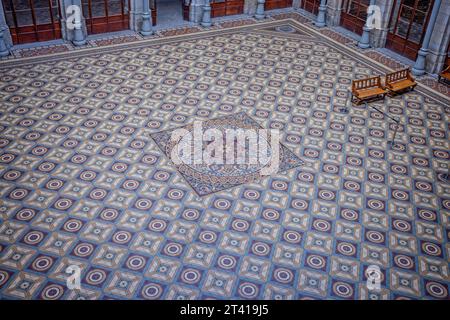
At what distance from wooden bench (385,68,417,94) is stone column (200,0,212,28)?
A: 15.2 ft

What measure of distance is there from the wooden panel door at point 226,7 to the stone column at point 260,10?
0.50 m

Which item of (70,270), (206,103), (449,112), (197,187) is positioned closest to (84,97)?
(206,103)

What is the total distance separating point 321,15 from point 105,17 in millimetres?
5211

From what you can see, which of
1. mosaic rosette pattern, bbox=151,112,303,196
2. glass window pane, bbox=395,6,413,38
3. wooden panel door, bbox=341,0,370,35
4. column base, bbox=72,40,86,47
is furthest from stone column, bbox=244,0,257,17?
mosaic rosette pattern, bbox=151,112,303,196

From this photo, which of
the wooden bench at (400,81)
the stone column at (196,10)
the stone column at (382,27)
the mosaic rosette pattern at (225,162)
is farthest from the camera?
the stone column at (196,10)

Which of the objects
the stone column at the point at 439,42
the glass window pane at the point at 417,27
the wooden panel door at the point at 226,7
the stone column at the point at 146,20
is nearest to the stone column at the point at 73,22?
the stone column at the point at 146,20

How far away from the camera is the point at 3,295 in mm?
4652

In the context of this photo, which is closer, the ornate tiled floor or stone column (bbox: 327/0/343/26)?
the ornate tiled floor

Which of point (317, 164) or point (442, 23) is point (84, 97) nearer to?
point (317, 164)

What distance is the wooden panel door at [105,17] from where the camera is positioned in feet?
34.0

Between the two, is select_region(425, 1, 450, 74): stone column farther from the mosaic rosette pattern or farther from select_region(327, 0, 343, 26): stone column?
the mosaic rosette pattern

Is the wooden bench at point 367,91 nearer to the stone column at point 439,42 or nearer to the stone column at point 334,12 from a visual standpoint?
the stone column at point 439,42

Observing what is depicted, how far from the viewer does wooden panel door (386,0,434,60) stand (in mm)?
9633

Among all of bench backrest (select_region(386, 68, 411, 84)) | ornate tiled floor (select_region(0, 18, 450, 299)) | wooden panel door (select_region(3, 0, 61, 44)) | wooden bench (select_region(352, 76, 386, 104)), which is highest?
wooden panel door (select_region(3, 0, 61, 44))
